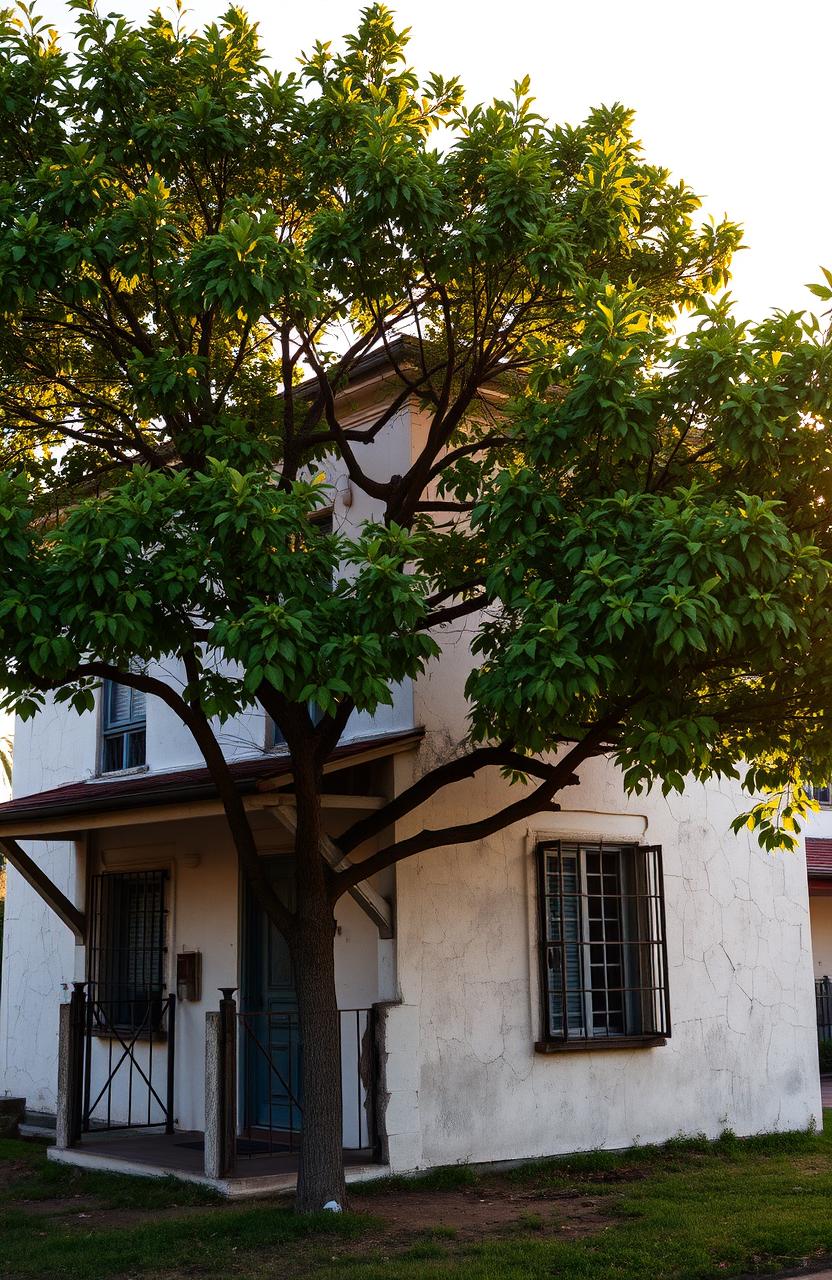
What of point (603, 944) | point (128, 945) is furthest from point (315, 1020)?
point (128, 945)

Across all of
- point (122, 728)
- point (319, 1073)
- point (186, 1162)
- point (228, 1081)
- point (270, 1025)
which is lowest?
point (186, 1162)

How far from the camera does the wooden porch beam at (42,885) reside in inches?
493

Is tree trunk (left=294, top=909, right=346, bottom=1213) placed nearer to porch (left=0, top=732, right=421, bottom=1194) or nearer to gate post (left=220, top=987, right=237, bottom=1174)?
porch (left=0, top=732, right=421, bottom=1194)

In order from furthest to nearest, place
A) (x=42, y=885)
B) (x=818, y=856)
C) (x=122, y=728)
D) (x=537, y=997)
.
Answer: (x=818, y=856) → (x=122, y=728) → (x=42, y=885) → (x=537, y=997)

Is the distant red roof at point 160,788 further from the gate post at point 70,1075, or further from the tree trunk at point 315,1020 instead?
the gate post at point 70,1075

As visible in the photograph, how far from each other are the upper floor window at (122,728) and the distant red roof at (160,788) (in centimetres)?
30

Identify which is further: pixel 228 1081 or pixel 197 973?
pixel 197 973

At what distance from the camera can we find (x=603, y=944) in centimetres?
1173

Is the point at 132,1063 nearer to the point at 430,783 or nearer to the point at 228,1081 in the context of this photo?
the point at 228,1081

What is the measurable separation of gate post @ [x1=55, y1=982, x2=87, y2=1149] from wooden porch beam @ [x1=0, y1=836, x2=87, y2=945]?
1.57 m

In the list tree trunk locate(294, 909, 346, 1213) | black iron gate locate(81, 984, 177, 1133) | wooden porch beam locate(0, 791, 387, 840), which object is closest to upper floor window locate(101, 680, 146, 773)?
wooden porch beam locate(0, 791, 387, 840)

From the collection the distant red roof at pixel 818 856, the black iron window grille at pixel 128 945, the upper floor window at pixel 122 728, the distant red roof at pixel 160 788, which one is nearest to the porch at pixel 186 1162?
the black iron window grille at pixel 128 945

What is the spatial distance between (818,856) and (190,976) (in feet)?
34.0

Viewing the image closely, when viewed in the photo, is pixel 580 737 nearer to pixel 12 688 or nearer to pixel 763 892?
pixel 12 688
